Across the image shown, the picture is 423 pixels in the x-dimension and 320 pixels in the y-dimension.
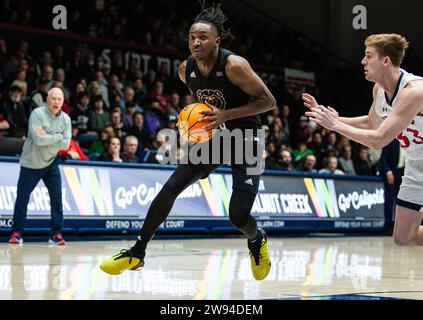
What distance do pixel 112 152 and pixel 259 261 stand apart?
249 inches

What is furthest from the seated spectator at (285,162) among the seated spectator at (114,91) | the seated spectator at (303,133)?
the seated spectator at (114,91)

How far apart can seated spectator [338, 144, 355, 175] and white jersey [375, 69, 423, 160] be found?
10459 mm

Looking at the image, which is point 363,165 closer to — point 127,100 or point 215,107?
point 127,100

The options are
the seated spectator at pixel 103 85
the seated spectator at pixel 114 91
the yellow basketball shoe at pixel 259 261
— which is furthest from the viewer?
the seated spectator at pixel 114 91

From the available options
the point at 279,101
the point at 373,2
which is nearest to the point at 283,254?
the point at 279,101

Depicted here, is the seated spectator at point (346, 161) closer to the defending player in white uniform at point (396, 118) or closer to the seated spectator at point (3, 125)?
the seated spectator at point (3, 125)

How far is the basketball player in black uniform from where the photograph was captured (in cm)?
634

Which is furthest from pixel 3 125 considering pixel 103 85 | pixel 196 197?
pixel 103 85

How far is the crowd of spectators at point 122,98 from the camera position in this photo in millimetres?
13586

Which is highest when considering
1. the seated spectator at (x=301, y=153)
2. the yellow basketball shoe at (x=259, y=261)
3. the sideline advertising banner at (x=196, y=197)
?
the seated spectator at (x=301, y=153)

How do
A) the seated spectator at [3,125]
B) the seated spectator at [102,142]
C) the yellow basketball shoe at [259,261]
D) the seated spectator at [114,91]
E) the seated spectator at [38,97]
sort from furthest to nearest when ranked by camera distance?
the seated spectator at [114,91] < the seated spectator at [38,97] < the seated spectator at [102,142] < the seated spectator at [3,125] < the yellow basketball shoe at [259,261]

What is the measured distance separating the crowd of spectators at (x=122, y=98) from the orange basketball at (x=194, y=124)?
553cm

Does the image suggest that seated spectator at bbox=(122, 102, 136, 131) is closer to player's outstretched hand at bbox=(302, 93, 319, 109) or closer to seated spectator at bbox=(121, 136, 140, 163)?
seated spectator at bbox=(121, 136, 140, 163)

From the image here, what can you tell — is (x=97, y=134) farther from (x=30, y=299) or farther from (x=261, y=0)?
(x=261, y=0)
